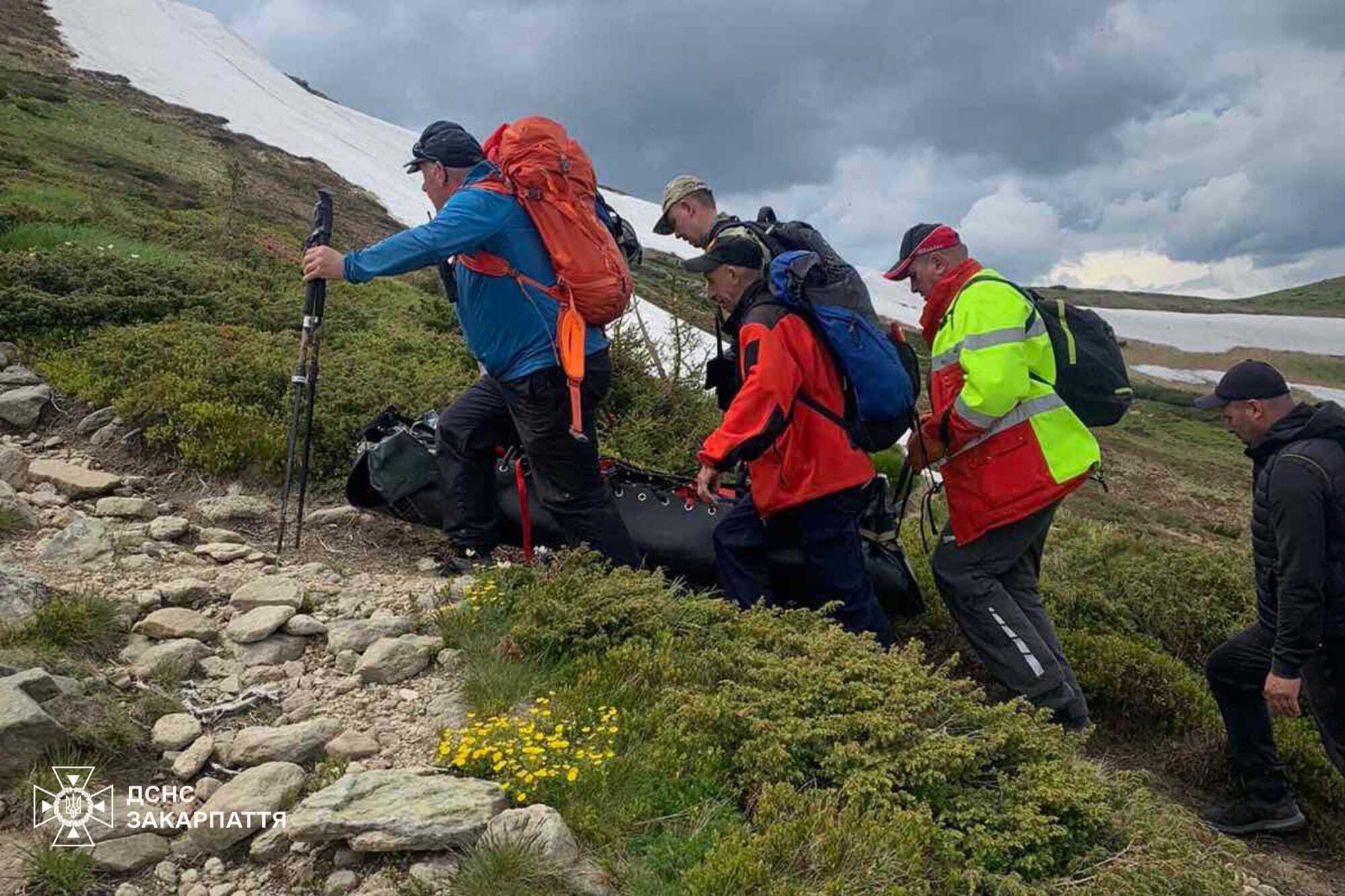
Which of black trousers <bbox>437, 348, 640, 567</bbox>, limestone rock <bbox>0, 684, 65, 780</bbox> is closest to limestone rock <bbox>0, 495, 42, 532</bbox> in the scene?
black trousers <bbox>437, 348, 640, 567</bbox>

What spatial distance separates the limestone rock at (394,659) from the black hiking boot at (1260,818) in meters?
A: 4.19

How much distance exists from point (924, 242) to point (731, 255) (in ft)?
3.56

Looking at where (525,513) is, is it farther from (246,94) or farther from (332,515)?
(246,94)

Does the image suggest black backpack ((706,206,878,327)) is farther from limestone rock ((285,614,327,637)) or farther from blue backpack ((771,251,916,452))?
limestone rock ((285,614,327,637))

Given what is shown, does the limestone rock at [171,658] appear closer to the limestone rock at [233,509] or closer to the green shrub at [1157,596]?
the limestone rock at [233,509]

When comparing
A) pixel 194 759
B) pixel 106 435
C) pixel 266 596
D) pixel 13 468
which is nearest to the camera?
pixel 194 759

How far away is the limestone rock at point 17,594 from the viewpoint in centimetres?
360

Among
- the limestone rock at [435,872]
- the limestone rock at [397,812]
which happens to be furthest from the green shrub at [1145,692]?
the limestone rock at [435,872]

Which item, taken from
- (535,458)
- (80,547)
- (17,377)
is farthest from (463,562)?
(17,377)

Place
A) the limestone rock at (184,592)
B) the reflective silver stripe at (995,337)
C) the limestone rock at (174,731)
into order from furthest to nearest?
1. the reflective silver stripe at (995,337)
2. the limestone rock at (184,592)
3. the limestone rock at (174,731)

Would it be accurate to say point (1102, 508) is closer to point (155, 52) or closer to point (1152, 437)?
point (1152, 437)

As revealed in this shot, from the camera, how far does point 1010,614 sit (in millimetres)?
4492

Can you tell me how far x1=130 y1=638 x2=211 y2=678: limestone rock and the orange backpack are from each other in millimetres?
1920

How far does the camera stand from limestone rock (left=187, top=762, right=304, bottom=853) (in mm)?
2652
